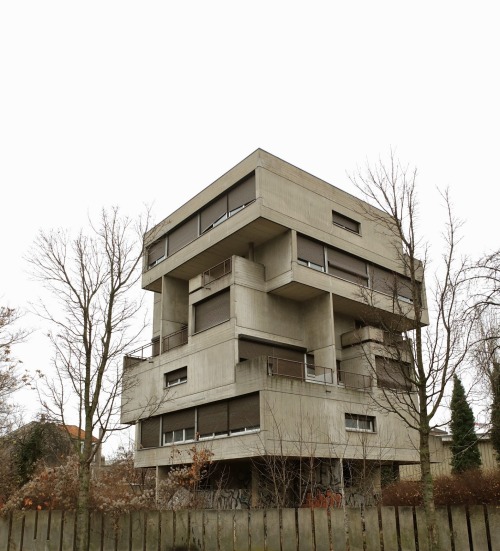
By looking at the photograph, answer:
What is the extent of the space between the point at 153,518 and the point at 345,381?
17.2 metres

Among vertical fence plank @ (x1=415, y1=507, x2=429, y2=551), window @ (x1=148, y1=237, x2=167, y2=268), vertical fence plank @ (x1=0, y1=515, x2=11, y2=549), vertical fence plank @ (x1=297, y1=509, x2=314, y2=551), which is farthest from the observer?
window @ (x1=148, y1=237, x2=167, y2=268)

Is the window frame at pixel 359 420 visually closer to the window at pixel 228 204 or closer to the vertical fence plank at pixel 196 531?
the window at pixel 228 204

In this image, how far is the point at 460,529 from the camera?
33.8 ft

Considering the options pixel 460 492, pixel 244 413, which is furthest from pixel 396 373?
pixel 244 413

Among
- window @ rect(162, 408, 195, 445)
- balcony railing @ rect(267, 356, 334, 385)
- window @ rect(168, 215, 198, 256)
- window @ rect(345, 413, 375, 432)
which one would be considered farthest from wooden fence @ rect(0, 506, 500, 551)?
window @ rect(168, 215, 198, 256)

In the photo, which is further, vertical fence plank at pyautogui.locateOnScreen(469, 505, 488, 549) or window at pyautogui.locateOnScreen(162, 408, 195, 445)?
window at pyautogui.locateOnScreen(162, 408, 195, 445)

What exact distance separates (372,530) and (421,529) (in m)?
0.92

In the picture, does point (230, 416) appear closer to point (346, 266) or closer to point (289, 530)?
point (346, 266)

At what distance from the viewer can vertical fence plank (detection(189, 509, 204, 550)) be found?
1256cm

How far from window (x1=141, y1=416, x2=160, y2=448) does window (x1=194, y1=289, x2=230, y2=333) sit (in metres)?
5.69

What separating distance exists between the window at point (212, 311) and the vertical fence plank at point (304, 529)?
15204 mm

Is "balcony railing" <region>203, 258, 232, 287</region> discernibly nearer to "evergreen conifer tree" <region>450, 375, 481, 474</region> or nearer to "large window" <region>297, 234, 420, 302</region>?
"large window" <region>297, 234, 420, 302</region>

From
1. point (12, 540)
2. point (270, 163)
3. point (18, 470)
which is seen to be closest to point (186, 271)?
point (270, 163)

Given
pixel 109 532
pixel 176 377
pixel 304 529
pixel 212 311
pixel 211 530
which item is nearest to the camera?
pixel 304 529
